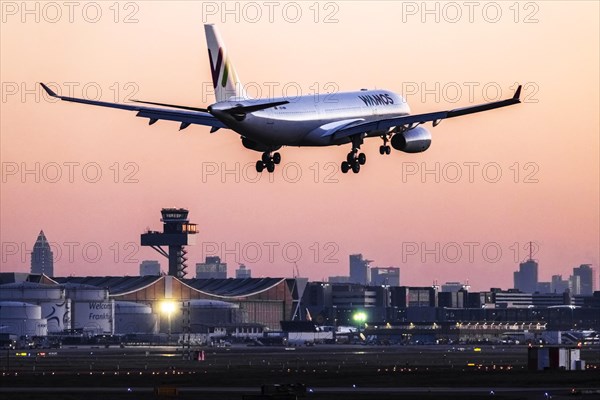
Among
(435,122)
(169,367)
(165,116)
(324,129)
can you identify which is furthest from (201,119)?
(169,367)

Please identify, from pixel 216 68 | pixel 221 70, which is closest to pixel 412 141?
pixel 221 70

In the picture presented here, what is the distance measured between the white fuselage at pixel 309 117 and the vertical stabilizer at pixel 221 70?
131 inches

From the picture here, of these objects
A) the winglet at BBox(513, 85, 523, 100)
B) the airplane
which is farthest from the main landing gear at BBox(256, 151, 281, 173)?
the winglet at BBox(513, 85, 523, 100)

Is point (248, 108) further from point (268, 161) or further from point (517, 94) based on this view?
point (517, 94)

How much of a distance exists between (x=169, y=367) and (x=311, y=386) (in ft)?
144

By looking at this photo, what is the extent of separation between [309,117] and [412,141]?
989cm

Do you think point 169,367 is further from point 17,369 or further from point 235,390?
point 235,390

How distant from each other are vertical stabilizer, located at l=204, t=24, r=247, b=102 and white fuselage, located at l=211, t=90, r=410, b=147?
3324 millimetres

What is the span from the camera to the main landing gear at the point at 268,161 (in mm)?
109750

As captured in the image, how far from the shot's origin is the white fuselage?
103 meters

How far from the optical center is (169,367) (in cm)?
14412

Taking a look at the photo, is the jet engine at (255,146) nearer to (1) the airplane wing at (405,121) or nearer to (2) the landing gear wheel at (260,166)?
(2) the landing gear wheel at (260,166)

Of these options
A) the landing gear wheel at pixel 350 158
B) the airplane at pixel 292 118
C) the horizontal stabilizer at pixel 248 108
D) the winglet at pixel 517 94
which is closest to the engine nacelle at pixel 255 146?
the airplane at pixel 292 118

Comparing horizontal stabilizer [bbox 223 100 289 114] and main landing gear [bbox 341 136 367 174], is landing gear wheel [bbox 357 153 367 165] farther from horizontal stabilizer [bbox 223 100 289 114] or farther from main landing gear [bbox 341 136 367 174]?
horizontal stabilizer [bbox 223 100 289 114]
